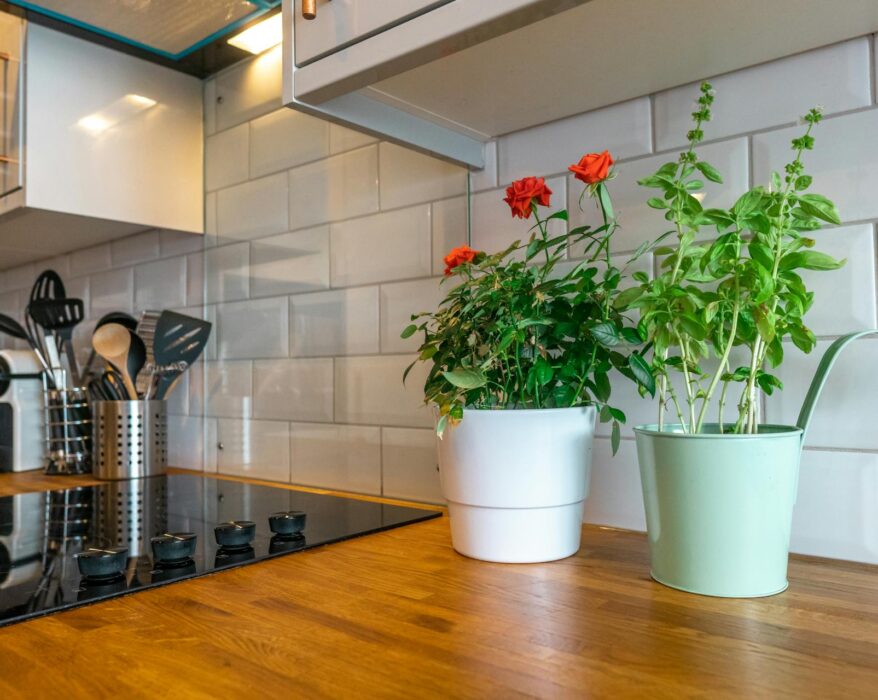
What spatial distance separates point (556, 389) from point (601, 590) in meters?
0.19

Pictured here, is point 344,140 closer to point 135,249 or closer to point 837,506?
point 135,249

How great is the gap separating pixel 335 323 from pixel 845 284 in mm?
716

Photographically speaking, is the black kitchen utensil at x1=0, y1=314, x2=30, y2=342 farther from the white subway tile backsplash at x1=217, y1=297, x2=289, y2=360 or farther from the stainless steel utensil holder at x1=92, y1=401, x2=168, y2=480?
the white subway tile backsplash at x1=217, y1=297, x2=289, y2=360

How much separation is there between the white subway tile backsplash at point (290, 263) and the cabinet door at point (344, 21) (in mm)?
427

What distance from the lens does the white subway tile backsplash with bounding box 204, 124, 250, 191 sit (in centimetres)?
133

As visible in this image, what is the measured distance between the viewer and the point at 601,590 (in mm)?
603

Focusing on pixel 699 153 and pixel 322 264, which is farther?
pixel 322 264

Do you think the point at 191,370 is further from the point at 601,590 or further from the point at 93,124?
the point at 601,590

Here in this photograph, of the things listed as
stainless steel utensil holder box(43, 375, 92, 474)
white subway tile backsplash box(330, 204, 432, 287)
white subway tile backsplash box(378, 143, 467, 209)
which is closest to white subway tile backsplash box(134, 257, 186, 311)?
stainless steel utensil holder box(43, 375, 92, 474)

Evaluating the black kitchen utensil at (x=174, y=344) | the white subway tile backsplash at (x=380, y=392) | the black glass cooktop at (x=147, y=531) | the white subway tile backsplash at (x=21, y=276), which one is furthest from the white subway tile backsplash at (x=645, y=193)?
the white subway tile backsplash at (x=21, y=276)

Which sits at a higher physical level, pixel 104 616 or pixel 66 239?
pixel 66 239

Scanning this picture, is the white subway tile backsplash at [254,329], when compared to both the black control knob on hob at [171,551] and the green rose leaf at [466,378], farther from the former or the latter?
the green rose leaf at [466,378]

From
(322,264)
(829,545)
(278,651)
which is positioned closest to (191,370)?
(322,264)

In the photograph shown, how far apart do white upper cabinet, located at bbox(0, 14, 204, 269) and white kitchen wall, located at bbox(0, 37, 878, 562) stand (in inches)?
2.6
